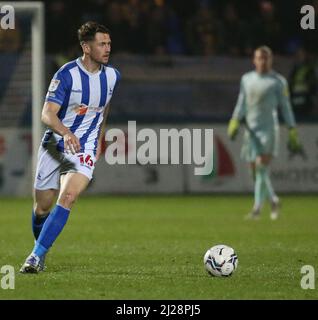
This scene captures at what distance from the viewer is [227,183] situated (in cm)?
1888

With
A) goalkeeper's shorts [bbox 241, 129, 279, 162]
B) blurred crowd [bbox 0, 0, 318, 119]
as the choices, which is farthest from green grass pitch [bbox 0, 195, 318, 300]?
blurred crowd [bbox 0, 0, 318, 119]

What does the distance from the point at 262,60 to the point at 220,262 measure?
21.0 ft

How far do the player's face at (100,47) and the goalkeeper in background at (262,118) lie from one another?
586cm

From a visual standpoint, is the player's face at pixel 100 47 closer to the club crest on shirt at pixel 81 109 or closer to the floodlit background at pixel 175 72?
the club crest on shirt at pixel 81 109

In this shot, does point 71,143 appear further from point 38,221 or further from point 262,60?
point 262,60

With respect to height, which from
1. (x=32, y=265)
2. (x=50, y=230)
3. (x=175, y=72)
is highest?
(x=175, y=72)

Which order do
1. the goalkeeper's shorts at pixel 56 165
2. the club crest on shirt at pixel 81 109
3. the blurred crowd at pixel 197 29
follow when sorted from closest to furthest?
the goalkeeper's shorts at pixel 56 165 < the club crest on shirt at pixel 81 109 < the blurred crowd at pixel 197 29

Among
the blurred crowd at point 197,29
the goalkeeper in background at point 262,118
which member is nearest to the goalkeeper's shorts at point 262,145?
the goalkeeper in background at point 262,118

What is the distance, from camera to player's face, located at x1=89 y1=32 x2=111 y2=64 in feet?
27.2

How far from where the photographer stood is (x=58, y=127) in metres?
7.97

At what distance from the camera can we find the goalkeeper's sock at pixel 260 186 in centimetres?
1397

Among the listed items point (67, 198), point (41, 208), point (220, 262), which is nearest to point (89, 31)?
point (67, 198)
